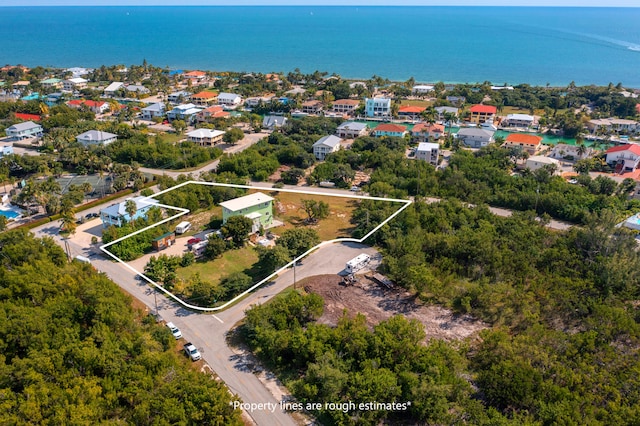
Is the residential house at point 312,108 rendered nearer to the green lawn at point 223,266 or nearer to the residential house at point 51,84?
the green lawn at point 223,266

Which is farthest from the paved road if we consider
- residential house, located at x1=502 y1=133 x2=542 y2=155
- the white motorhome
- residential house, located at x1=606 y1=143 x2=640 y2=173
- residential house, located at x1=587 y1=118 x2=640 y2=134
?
residential house, located at x1=587 y1=118 x2=640 y2=134

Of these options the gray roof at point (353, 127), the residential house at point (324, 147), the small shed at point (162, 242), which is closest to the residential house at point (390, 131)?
the gray roof at point (353, 127)

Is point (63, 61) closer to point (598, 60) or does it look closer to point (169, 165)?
point (169, 165)

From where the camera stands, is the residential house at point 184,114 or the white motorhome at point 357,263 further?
the residential house at point 184,114

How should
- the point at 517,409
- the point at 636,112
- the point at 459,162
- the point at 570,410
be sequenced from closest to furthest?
the point at 570,410, the point at 517,409, the point at 459,162, the point at 636,112

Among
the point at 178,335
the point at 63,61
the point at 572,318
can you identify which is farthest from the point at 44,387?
the point at 63,61
